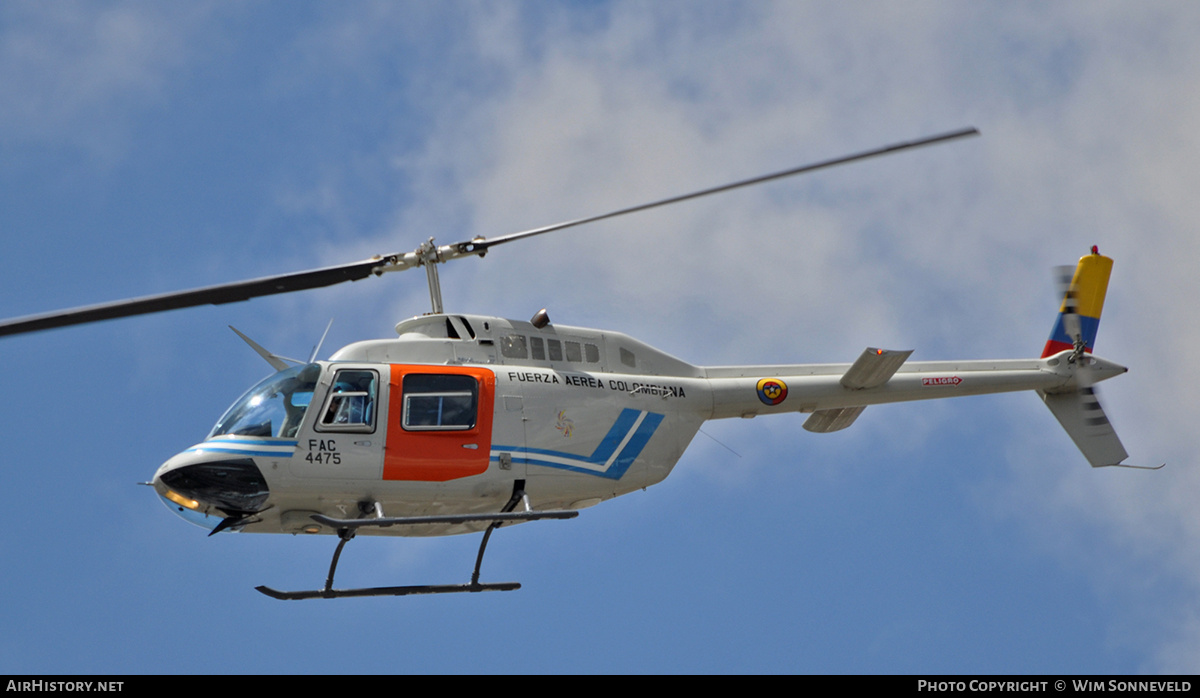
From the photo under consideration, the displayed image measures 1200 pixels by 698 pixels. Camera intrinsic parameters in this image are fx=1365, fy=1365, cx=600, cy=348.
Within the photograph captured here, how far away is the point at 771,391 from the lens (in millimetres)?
19094

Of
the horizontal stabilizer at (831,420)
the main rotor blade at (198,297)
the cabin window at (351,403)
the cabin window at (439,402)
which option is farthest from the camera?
the horizontal stabilizer at (831,420)

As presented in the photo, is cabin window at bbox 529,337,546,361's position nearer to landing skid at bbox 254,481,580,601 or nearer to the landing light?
landing skid at bbox 254,481,580,601

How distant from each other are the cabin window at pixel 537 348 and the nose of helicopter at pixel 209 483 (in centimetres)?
387

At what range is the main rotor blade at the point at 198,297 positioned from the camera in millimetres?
15609

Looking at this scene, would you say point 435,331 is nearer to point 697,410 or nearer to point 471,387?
point 471,387

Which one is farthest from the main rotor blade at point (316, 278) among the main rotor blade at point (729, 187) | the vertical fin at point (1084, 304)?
the vertical fin at point (1084, 304)

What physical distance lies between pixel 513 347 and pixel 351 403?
93.3 inches

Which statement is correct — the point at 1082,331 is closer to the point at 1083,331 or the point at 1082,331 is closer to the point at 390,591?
the point at 1083,331

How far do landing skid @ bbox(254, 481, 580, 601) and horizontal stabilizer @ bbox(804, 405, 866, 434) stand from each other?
5.66 meters

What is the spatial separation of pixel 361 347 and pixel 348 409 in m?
0.96

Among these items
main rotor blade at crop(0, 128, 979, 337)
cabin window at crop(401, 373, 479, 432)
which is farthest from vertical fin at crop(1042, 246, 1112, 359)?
cabin window at crop(401, 373, 479, 432)

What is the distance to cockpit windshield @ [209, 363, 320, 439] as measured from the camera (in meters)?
16.0

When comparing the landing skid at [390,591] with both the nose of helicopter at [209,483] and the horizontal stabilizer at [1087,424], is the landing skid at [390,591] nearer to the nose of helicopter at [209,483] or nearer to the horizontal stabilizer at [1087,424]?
the nose of helicopter at [209,483]
